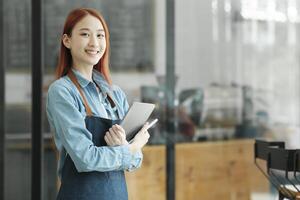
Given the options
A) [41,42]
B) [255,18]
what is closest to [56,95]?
[41,42]

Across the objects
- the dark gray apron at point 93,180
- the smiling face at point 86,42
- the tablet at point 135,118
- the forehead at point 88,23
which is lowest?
the dark gray apron at point 93,180

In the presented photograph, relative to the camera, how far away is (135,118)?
203cm

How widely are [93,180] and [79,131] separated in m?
0.20

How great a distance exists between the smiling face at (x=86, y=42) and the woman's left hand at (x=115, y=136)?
278mm

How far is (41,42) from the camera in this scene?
366 cm

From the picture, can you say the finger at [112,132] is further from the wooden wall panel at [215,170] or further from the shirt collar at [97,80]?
the wooden wall panel at [215,170]

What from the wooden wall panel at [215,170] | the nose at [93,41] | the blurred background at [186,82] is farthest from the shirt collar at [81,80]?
the wooden wall panel at [215,170]

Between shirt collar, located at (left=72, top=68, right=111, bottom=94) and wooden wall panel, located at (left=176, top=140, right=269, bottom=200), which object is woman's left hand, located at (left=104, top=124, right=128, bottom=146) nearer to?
shirt collar, located at (left=72, top=68, right=111, bottom=94)

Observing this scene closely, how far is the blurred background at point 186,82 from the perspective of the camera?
144 inches

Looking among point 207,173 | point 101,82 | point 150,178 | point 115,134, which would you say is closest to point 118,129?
point 115,134

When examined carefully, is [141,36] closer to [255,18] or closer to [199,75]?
[199,75]

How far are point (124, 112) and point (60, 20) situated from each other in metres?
1.71

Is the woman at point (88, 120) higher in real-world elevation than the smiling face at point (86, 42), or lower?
lower

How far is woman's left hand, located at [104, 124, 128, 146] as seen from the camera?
1943 mm
